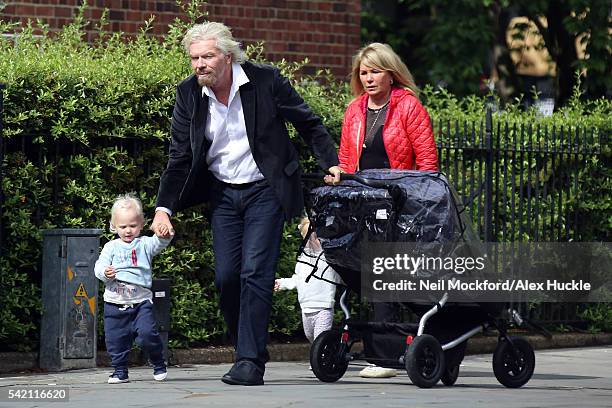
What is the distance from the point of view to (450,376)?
8.80m

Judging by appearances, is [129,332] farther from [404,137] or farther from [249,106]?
[404,137]

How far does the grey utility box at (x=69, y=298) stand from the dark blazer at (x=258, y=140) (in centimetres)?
128

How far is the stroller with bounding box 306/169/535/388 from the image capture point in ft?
27.7

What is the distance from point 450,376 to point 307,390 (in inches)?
42.7

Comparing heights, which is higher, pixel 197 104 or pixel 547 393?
pixel 197 104

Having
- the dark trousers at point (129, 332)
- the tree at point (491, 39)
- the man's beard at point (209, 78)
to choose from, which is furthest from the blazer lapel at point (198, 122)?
the tree at point (491, 39)

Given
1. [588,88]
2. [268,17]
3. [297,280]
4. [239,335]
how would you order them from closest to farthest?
[239,335]
[297,280]
[268,17]
[588,88]

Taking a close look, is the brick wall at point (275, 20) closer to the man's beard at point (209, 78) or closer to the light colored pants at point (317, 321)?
the light colored pants at point (317, 321)

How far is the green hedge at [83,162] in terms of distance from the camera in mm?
9680

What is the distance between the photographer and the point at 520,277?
1257 cm

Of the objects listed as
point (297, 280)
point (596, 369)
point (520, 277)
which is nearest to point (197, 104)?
point (297, 280)

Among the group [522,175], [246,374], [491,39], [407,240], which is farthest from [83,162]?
[491,39]

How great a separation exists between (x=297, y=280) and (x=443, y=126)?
9.63ft

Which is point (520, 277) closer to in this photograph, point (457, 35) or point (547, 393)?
point (547, 393)
